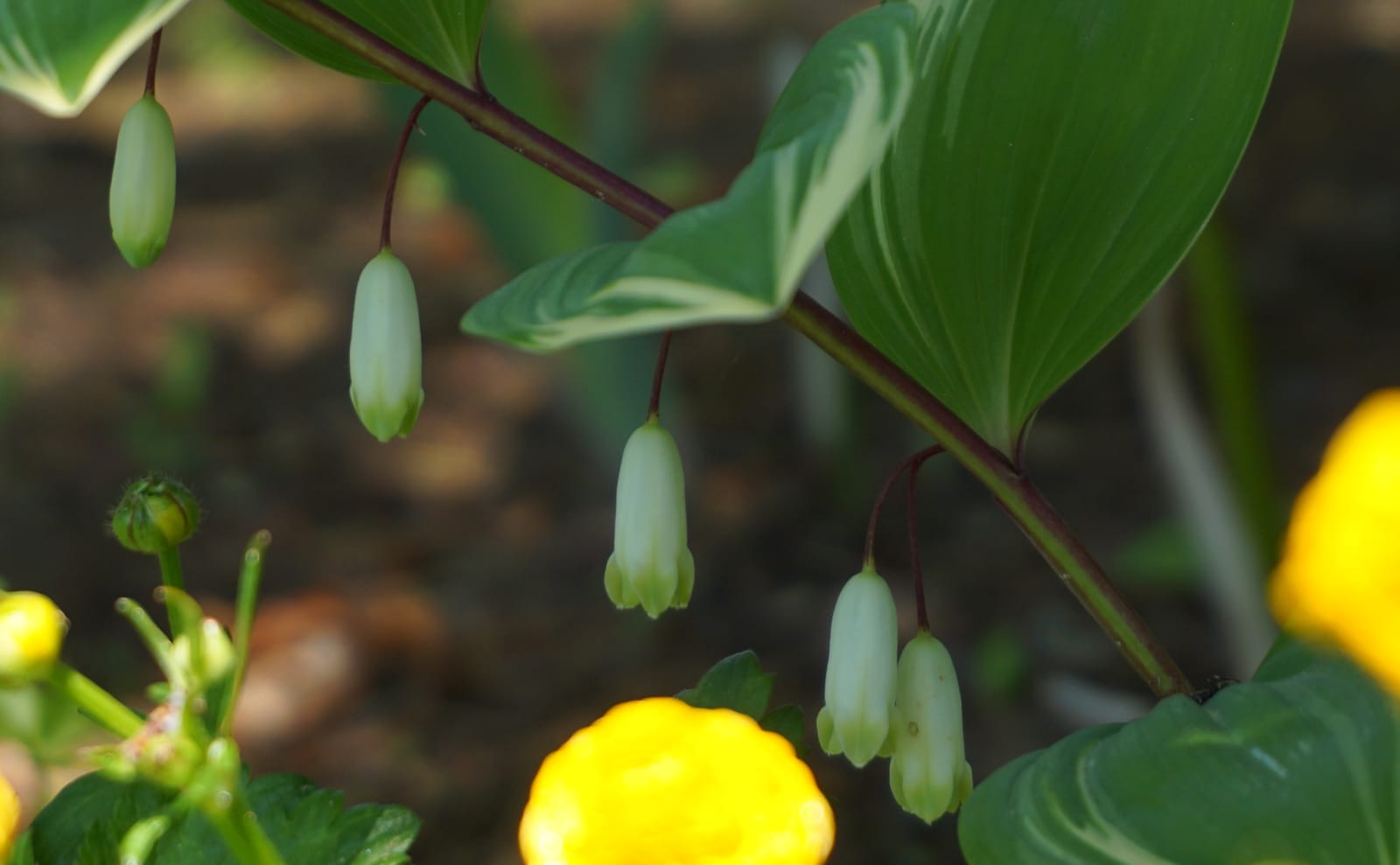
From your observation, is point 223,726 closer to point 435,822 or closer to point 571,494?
point 435,822

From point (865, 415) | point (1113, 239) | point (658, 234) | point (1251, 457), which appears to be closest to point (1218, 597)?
point (1251, 457)

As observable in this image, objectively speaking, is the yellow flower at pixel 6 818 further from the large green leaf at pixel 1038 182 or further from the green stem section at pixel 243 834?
the large green leaf at pixel 1038 182

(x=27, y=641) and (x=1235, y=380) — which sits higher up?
(x=27, y=641)

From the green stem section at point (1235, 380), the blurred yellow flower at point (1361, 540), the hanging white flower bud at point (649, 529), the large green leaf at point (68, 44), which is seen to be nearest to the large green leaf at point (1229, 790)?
the blurred yellow flower at point (1361, 540)

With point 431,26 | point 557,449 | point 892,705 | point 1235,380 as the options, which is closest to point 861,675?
point 892,705

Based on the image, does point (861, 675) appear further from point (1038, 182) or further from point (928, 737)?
point (1038, 182)

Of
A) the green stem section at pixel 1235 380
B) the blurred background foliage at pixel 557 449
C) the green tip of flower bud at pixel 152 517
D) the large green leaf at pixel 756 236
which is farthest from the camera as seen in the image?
the blurred background foliage at pixel 557 449
